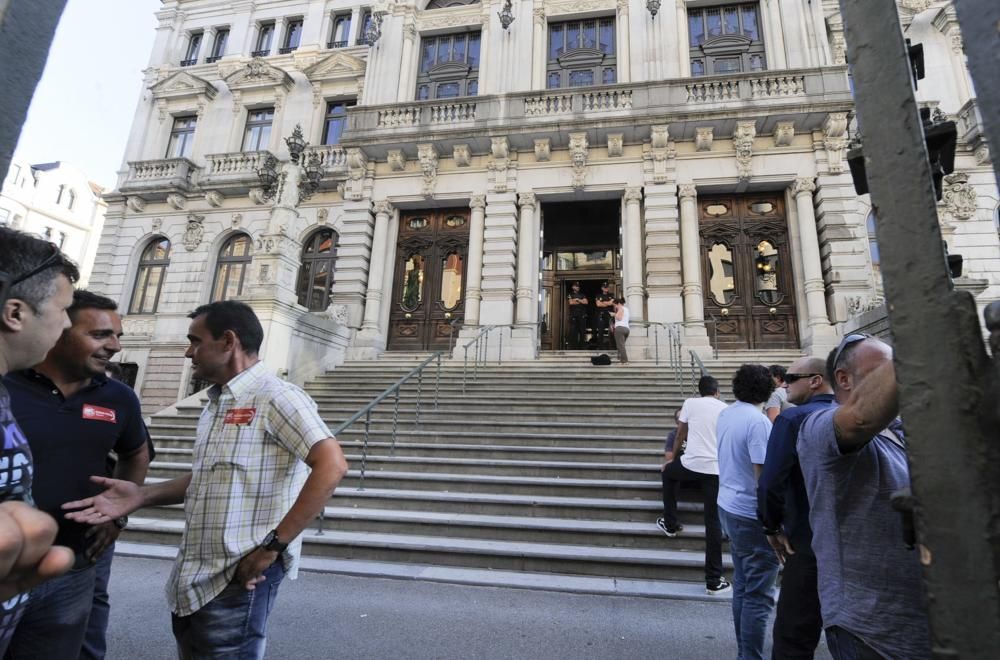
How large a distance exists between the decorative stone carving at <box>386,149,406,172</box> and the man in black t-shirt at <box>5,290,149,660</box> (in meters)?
13.5

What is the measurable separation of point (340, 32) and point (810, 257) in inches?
782

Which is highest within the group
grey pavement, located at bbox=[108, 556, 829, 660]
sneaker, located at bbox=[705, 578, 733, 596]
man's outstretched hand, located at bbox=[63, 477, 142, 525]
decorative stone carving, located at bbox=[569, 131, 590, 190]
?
decorative stone carving, located at bbox=[569, 131, 590, 190]

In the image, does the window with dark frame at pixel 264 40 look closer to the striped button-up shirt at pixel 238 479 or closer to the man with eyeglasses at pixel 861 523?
the striped button-up shirt at pixel 238 479

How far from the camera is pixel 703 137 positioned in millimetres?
13289

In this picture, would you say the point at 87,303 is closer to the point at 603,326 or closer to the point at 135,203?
the point at 603,326

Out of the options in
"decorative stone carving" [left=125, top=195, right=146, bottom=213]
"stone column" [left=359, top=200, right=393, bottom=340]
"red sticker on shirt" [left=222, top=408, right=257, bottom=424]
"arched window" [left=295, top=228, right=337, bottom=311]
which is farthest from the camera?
"decorative stone carving" [left=125, top=195, right=146, bottom=213]

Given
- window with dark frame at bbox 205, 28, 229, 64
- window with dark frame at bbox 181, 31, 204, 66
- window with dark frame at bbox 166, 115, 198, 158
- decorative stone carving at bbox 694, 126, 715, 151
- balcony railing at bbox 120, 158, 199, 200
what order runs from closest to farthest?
decorative stone carving at bbox 694, 126, 715, 151 → balcony railing at bbox 120, 158, 199, 200 → window with dark frame at bbox 166, 115, 198, 158 → window with dark frame at bbox 205, 28, 229, 64 → window with dark frame at bbox 181, 31, 204, 66

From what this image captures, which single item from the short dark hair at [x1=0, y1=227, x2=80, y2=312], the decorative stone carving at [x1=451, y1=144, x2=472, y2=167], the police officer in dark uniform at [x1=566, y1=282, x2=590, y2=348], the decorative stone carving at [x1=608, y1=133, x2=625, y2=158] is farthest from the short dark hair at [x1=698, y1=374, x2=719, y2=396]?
the decorative stone carving at [x1=451, y1=144, x2=472, y2=167]

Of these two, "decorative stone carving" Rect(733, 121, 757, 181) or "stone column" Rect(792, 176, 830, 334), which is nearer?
"stone column" Rect(792, 176, 830, 334)

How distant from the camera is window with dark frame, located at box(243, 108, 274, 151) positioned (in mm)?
19656

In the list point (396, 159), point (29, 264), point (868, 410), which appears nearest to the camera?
point (29, 264)

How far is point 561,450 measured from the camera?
7.14 metres

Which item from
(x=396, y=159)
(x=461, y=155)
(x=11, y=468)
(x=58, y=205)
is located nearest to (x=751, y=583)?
(x=11, y=468)

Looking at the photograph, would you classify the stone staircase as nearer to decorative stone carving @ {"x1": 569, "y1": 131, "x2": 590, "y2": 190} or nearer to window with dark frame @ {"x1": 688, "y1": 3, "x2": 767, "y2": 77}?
decorative stone carving @ {"x1": 569, "y1": 131, "x2": 590, "y2": 190}
